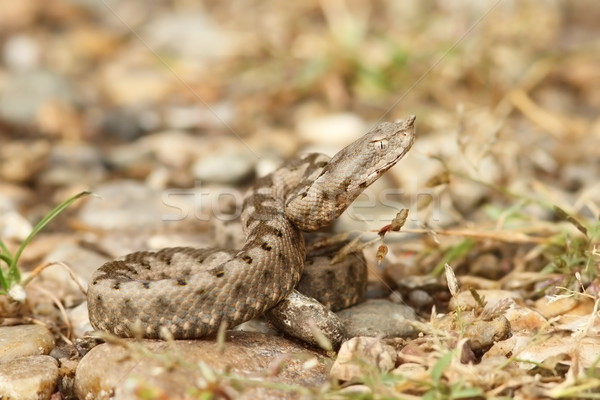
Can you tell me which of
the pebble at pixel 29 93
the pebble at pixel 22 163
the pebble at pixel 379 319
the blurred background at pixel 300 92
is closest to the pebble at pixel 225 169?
the blurred background at pixel 300 92

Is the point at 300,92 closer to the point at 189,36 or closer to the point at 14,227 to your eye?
the point at 189,36

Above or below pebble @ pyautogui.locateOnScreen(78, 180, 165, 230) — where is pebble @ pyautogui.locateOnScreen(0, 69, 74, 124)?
above

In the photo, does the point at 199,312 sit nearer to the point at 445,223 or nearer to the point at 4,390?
the point at 4,390

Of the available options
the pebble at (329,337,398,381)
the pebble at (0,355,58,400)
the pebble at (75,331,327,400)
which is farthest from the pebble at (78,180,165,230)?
the pebble at (329,337,398,381)

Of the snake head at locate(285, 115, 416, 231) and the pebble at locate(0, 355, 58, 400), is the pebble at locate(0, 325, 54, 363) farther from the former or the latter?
the snake head at locate(285, 115, 416, 231)

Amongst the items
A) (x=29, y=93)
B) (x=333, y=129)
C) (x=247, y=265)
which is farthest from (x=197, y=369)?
(x=29, y=93)

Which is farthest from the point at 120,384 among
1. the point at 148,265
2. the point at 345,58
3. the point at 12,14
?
the point at 12,14
